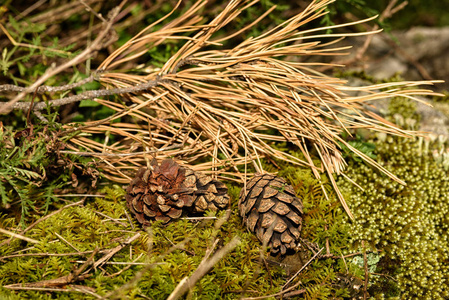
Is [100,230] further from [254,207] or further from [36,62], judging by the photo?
[36,62]

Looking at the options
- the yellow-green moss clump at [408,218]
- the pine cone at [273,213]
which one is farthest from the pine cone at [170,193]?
the yellow-green moss clump at [408,218]

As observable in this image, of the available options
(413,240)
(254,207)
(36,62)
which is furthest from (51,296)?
(36,62)

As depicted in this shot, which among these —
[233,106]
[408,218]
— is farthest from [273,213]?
[408,218]

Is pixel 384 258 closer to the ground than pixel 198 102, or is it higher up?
closer to the ground

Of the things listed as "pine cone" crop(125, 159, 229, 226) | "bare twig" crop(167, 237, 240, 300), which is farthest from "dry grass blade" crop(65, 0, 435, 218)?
"bare twig" crop(167, 237, 240, 300)

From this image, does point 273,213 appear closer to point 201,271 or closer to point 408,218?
point 201,271

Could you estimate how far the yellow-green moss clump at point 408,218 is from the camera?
1.71 m

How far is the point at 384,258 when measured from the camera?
175 cm

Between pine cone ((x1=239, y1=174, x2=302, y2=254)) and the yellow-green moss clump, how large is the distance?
0.43 meters

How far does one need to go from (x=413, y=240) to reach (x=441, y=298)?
0.29m

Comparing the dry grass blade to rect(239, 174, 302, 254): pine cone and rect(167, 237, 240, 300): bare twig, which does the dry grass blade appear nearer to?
rect(239, 174, 302, 254): pine cone

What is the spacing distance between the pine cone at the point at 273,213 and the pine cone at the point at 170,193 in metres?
0.15

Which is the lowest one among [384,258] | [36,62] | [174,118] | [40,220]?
[384,258]

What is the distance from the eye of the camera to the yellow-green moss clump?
171 cm
